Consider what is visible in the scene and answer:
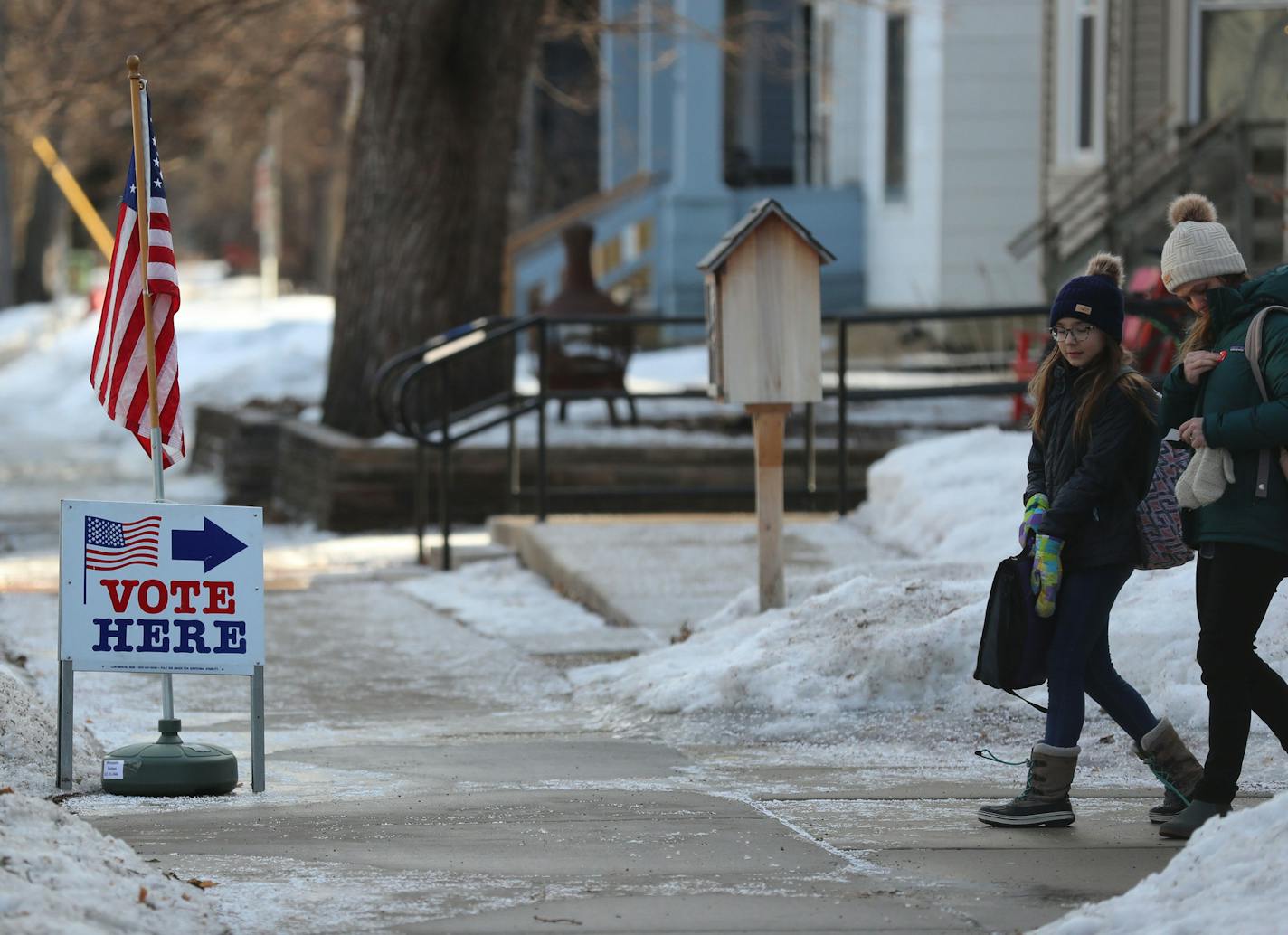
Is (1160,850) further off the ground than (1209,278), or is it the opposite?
(1209,278)

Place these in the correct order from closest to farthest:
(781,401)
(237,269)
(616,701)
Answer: (616,701), (781,401), (237,269)

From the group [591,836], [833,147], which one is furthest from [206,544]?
[833,147]

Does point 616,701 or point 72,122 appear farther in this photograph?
point 72,122

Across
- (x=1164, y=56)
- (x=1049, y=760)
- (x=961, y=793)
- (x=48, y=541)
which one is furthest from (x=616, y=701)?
(x=1164, y=56)

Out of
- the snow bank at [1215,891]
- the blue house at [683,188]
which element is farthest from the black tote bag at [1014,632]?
the blue house at [683,188]

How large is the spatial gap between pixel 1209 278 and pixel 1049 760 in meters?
1.41

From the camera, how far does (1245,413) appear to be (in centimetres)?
572

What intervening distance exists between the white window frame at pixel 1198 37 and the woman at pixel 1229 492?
13710 mm

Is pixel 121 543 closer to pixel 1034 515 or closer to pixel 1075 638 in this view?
pixel 1034 515

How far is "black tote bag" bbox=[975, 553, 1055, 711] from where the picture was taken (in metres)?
6.12

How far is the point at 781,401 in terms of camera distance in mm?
9383

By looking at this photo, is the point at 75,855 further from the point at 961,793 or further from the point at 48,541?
the point at 48,541

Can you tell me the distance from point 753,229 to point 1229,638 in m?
3.88

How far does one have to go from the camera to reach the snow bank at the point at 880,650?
7.59 meters
